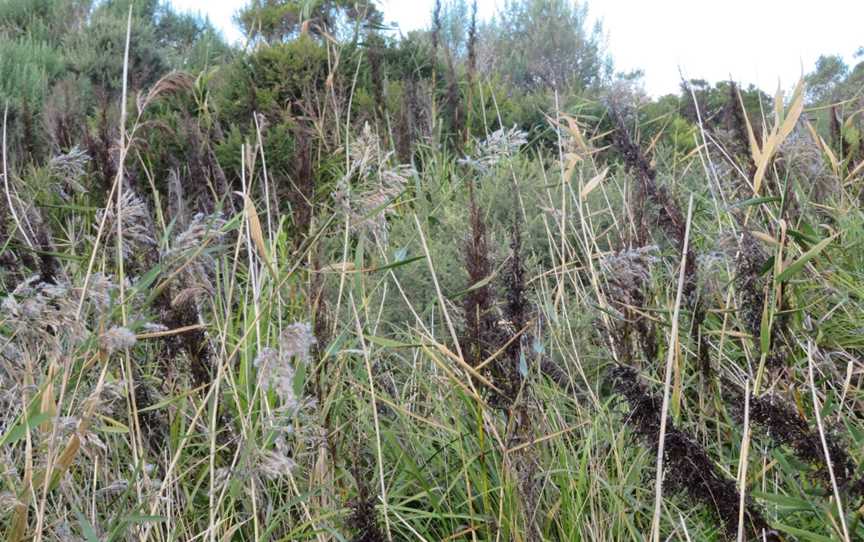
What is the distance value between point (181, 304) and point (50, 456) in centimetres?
39

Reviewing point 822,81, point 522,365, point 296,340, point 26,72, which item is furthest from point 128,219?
point 822,81

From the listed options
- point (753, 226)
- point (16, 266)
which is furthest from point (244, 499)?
point (753, 226)

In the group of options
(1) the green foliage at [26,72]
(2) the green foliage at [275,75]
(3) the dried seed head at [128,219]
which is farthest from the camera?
(1) the green foliage at [26,72]

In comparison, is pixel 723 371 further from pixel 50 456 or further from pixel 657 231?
pixel 50 456

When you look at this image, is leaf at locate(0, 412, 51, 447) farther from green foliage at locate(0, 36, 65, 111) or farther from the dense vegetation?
green foliage at locate(0, 36, 65, 111)

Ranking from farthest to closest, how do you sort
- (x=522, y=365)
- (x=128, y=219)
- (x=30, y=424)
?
(x=128, y=219) → (x=522, y=365) → (x=30, y=424)

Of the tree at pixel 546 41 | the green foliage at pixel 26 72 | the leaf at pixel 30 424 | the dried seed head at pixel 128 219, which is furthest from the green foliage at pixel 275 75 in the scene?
the tree at pixel 546 41

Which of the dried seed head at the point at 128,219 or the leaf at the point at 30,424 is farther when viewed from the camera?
the dried seed head at the point at 128,219

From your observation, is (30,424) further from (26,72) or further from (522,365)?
(26,72)

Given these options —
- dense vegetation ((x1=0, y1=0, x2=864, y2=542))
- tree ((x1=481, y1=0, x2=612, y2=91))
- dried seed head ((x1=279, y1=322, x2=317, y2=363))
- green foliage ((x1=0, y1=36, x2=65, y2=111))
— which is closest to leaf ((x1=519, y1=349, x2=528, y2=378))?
dense vegetation ((x1=0, y1=0, x2=864, y2=542))

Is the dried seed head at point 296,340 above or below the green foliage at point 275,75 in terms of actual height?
below

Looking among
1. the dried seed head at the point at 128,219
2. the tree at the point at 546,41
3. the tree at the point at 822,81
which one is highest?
the tree at the point at 546,41

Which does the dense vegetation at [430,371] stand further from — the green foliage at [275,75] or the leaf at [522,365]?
the green foliage at [275,75]

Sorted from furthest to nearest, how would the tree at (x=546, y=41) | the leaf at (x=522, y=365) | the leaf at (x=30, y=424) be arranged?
1. the tree at (x=546, y=41)
2. the leaf at (x=522, y=365)
3. the leaf at (x=30, y=424)
